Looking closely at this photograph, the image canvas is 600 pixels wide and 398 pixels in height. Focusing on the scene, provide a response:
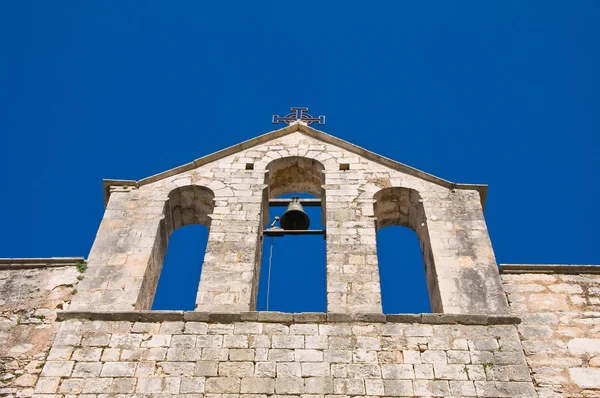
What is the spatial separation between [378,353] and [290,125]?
4.97 metres

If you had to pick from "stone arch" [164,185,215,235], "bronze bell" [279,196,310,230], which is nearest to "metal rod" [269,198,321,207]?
"bronze bell" [279,196,310,230]

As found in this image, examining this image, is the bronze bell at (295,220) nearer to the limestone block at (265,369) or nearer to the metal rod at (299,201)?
the metal rod at (299,201)

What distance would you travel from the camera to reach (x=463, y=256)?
30.1ft

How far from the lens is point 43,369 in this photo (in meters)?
7.67

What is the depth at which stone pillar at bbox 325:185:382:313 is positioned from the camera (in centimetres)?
851

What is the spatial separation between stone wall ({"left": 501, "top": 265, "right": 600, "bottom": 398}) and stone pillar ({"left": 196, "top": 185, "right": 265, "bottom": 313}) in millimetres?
2723

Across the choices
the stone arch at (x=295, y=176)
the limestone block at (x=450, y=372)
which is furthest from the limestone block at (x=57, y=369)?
the stone arch at (x=295, y=176)

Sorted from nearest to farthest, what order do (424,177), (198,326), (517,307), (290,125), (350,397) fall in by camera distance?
(350,397) → (198,326) → (517,307) → (424,177) → (290,125)

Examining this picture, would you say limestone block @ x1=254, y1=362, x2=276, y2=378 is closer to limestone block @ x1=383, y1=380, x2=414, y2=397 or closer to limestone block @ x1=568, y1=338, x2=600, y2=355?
limestone block @ x1=383, y1=380, x2=414, y2=397

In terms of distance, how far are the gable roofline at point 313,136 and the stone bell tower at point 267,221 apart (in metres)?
0.01

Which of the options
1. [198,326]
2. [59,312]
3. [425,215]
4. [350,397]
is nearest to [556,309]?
[425,215]

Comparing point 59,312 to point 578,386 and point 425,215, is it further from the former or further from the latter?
point 578,386

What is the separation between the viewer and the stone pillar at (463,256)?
27.9 feet

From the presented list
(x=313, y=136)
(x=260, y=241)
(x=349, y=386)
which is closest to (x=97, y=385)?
(x=349, y=386)
